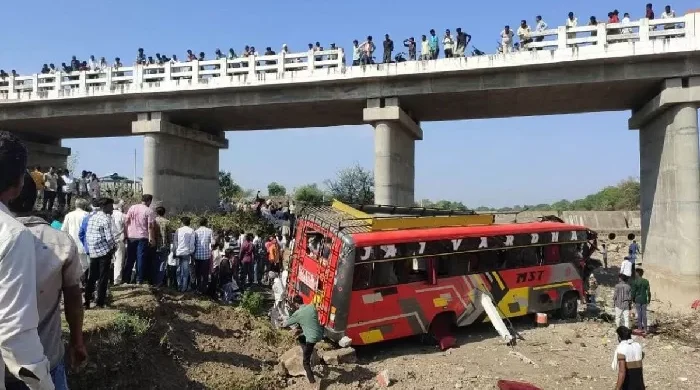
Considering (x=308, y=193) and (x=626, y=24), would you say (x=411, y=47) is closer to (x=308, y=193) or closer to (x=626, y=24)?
(x=626, y=24)

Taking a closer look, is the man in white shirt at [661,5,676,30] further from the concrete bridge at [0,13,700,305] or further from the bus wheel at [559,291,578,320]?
the bus wheel at [559,291,578,320]

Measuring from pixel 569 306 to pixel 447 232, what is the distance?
15.1ft

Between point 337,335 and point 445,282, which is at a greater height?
point 445,282

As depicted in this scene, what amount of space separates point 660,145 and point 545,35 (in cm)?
514

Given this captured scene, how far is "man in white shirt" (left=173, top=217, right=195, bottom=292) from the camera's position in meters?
10.7

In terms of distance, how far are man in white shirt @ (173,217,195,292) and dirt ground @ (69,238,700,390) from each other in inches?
23.2

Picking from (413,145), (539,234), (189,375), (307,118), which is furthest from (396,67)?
(189,375)

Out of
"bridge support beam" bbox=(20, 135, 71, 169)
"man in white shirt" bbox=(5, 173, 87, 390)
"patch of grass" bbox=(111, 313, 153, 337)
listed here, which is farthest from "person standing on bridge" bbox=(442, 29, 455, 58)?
"bridge support beam" bbox=(20, 135, 71, 169)

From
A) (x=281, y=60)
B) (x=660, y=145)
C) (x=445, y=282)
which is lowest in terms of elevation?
(x=445, y=282)

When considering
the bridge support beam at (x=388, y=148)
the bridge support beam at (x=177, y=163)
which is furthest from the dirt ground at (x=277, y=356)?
the bridge support beam at (x=177, y=163)

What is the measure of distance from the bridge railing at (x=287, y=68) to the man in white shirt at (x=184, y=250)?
8.69 metres

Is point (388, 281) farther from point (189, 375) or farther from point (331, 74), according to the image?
point (331, 74)

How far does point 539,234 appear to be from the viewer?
12047mm

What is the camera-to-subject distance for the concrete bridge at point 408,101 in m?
15.2
